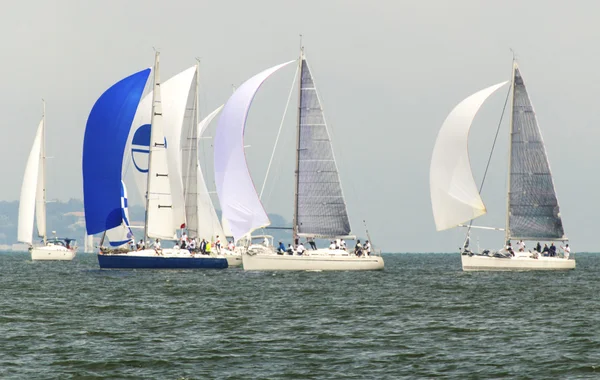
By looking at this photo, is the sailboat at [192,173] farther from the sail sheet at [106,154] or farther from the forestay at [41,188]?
the forestay at [41,188]

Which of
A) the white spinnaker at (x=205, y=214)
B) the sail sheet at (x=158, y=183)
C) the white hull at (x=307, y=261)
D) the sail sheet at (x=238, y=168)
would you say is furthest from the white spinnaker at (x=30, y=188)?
the white hull at (x=307, y=261)

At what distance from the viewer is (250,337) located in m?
26.2

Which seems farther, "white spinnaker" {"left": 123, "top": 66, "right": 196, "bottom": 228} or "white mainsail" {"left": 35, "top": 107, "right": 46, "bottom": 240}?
"white mainsail" {"left": 35, "top": 107, "right": 46, "bottom": 240}

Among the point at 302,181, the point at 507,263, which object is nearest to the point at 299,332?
the point at 302,181

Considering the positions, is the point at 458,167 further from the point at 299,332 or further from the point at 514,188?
the point at 299,332

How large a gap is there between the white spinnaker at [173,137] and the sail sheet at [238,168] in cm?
689

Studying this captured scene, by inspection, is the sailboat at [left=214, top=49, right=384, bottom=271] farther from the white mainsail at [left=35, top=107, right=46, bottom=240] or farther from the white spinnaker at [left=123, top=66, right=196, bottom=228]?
the white mainsail at [left=35, top=107, right=46, bottom=240]

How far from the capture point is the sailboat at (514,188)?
55094 mm

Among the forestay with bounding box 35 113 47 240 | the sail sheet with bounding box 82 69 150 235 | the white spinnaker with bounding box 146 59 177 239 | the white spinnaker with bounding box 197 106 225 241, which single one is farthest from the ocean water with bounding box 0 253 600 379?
the forestay with bounding box 35 113 47 240

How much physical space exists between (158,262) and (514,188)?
19.3 metres

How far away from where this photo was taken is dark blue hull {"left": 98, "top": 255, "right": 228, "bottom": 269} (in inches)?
2154

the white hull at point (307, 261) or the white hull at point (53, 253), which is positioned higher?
the white hull at point (53, 253)

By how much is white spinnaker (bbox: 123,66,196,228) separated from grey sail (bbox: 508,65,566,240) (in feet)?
63.9

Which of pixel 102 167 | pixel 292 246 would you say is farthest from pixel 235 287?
pixel 102 167
